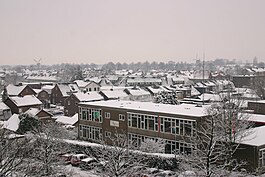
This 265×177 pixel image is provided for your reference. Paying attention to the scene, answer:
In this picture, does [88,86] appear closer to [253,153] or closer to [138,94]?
[138,94]

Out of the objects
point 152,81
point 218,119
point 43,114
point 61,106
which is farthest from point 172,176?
point 152,81

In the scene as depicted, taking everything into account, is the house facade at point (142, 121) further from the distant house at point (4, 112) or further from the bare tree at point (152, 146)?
the distant house at point (4, 112)

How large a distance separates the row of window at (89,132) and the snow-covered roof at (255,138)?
46.6 feet

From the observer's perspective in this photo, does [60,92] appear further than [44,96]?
No

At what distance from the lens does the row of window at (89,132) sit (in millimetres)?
31477

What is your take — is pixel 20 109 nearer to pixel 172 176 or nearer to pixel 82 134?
pixel 82 134

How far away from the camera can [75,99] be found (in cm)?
4716

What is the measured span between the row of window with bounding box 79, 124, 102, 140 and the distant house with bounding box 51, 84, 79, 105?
27.6 meters

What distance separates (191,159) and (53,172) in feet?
23.4

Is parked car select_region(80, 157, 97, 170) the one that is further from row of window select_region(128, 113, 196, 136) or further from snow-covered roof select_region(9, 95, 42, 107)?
snow-covered roof select_region(9, 95, 42, 107)

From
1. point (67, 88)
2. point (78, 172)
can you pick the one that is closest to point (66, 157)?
point (78, 172)

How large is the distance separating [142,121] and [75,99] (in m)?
21.5

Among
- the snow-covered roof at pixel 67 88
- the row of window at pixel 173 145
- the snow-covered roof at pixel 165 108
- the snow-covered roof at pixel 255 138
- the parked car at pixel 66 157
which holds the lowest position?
the parked car at pixel 66 157

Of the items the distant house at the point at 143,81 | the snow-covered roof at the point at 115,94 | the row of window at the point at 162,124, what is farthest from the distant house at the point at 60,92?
the row of window at the point at 162,124
